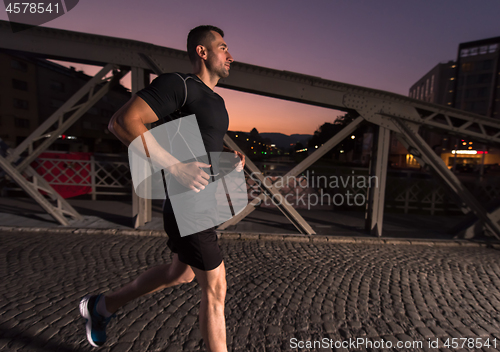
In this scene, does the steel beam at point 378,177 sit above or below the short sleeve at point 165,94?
below

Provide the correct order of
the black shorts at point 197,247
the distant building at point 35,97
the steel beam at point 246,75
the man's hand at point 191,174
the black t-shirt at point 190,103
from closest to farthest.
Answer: the man's hand at point 191,174, the black t-shirt at point 190,103, the black shorts at point 197,247, the steel beam at point 246,75, the distant building at point 35,97

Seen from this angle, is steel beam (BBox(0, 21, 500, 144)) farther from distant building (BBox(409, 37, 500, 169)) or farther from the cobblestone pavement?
distant building (BBox(409, 37, 500, 169))

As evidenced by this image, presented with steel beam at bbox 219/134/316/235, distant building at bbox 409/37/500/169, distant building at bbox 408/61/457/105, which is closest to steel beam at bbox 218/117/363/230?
steel beam at bbox 219/134/316/235

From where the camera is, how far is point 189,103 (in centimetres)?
146

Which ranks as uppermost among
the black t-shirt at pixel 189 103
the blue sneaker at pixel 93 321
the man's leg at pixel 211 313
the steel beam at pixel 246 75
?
the steel beam at pixel 246 75

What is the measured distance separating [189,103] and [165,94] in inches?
6.3

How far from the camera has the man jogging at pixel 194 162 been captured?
123 cm

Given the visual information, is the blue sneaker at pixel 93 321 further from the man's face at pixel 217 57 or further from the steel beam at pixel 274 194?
the steel beam at pixel 274 194

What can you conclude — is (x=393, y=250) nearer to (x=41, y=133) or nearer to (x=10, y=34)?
(x=41, y=133)

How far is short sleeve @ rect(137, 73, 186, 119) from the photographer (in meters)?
1.29

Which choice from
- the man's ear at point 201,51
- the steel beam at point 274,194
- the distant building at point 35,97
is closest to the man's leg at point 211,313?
the man's ear at point 201,51

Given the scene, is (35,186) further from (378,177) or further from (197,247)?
(378,177)

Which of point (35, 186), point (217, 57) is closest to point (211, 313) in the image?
point (217, 57)

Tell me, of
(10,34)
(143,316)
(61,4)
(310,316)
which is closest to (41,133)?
(10,34)
